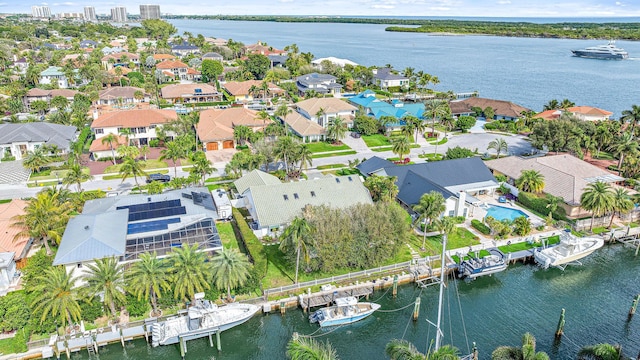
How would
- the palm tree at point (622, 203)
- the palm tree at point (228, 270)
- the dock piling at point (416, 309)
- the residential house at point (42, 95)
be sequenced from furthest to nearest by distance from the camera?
the residential house at point (42, 95) < the palm tree at point (622, 203) < the dock piling at point (416, 309) < the palm tree at point (228, 270)

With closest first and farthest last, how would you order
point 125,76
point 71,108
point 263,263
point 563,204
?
point 263,263
point 563,204
point 71,108
point 125,76

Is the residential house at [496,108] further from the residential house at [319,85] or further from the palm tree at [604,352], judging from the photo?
the palm tree at [604,352]

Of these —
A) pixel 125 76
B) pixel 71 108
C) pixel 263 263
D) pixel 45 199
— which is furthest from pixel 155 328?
pixel 125 76

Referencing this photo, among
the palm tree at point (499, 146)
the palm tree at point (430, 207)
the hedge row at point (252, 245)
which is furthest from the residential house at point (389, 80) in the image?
the palm tree at point (430, 207)

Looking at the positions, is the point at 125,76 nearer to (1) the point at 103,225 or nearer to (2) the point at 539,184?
(1) the point at 103,225

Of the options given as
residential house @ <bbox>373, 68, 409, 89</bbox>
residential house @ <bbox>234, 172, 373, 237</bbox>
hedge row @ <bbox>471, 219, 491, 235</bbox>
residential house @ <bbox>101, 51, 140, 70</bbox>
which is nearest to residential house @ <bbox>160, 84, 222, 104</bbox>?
residential house @ <bbox>373, 68, 409, 89</bbox>

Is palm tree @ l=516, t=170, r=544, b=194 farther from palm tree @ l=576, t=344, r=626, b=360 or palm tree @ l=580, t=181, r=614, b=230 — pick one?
palm tree @ l=576, t=344, r=626, b=360
